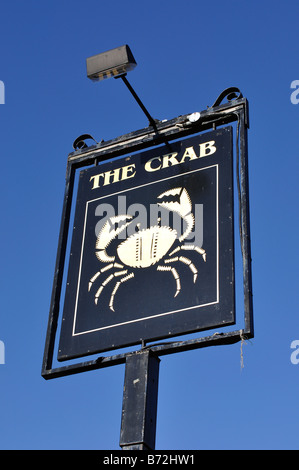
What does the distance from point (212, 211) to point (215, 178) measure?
0.31 meters

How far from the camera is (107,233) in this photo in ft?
24.9

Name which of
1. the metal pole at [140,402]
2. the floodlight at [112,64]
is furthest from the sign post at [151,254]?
the floodlight at [112,64]

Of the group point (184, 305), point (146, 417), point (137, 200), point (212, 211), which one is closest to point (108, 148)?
point (137, 200)

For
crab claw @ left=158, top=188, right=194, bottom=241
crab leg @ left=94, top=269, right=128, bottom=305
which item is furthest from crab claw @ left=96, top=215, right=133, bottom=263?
crab claw @ left=158, top=188, right=194, bottom=241

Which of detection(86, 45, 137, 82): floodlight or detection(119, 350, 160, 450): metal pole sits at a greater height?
detection(86, 45, 137, 82): floodlight

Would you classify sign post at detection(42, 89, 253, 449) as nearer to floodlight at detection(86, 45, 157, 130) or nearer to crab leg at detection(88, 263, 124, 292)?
crab leg at detection(88, 263, 124, 292)

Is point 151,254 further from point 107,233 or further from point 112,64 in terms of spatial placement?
point 112,64

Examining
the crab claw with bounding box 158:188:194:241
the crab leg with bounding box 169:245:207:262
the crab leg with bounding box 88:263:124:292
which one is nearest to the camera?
the crab leg with bounding box 169:245:207:262

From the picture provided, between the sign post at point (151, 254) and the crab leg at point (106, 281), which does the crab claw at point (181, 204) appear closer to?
the sign post at point (151, 254)

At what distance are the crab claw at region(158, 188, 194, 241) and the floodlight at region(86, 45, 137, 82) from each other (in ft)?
3.41

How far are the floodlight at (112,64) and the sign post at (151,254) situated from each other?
64cm

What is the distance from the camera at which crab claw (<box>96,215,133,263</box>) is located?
747 cm
